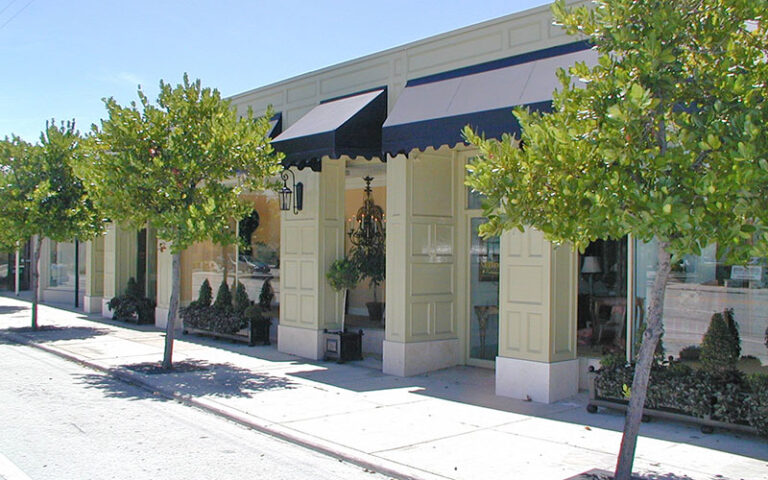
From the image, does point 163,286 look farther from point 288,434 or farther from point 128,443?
point 288,434

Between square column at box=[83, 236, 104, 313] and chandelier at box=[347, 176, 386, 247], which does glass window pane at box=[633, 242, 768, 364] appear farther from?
square column at box=[83, 236, 104, 313]

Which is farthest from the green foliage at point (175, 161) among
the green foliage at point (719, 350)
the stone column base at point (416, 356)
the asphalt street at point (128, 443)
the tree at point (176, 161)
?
the green foliage at point (719, 350)

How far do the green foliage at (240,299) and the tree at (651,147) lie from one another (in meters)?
10.3

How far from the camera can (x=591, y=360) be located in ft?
30.0

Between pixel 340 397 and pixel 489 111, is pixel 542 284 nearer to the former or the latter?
pixel 489 111

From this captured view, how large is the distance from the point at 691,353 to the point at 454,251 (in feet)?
13.4

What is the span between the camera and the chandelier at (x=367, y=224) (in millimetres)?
13953

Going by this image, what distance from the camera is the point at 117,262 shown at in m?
19.1

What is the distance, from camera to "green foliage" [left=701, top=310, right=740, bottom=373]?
7.46 m

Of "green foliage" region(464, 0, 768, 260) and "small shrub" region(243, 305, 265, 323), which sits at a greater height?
"green foliage" region(464, 0, 768, 260)

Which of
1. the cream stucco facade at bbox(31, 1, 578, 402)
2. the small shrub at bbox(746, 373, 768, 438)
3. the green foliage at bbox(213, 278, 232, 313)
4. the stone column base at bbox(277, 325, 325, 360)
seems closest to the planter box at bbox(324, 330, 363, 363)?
the stone column base at bbox(277, 325, 325, 360)

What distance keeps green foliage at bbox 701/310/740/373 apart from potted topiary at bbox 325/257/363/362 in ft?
18.9

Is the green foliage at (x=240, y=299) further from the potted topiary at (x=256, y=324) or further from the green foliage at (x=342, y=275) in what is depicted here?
the green foliage at (x=342, y=275)

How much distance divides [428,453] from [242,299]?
9.20 metres
